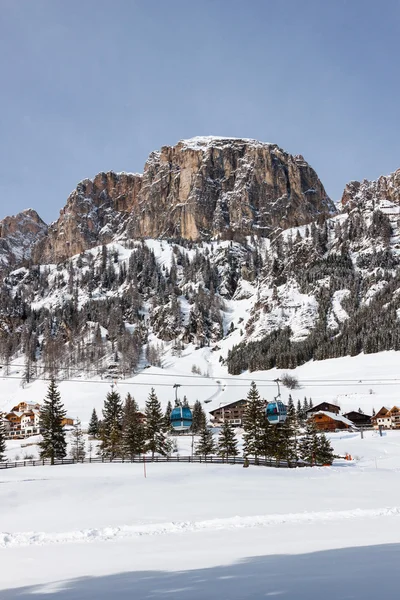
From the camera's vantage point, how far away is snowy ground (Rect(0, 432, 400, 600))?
10977mm

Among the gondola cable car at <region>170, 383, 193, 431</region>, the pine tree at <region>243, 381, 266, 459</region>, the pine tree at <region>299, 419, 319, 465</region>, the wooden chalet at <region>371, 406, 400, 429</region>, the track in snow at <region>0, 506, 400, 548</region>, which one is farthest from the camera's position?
the wooden chalet at <region>371, 406, 400, 429</region>

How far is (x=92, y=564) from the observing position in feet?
49.1

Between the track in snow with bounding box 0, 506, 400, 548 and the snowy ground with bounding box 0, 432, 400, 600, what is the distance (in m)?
0.05

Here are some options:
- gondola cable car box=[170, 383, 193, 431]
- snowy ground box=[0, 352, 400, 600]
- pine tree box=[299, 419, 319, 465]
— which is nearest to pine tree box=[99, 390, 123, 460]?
snowy ground box=[0, 352, 400, 600]

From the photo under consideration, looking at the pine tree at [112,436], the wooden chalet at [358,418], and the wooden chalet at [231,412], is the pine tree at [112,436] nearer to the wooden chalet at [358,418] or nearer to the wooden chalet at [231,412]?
the wooden chalet at [231,412]

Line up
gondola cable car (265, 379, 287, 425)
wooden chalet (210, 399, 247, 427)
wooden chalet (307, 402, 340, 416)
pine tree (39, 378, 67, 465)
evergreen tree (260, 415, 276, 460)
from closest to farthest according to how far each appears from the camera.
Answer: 1. gondola cable car (265, 379, 287, 425)
2. evergreen tree (260, 415, 276, 460)
3. pine tree (39, 378, 67, 465)
4. wooden chalet (307, 402, 340, 416)
5. wooden chalet (210, 399, 247, 427)

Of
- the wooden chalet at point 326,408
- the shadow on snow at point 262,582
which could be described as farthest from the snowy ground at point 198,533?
the wooden chalet at point 326,408

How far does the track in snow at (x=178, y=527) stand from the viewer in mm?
20609

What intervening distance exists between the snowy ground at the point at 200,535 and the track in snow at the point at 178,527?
53 mm

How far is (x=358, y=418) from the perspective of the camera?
→ 4026 inches

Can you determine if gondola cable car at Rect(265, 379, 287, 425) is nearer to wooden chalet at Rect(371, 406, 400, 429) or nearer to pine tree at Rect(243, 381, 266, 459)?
pine tree at Rect(243, 381, 266, 459)

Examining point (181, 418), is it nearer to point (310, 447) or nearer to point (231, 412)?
Answer: point (310, 447)

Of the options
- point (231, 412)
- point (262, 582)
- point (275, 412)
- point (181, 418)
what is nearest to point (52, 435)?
point (181, 418)

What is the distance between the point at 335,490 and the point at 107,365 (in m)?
160
